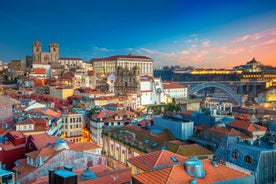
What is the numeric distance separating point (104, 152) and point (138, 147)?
323 inches

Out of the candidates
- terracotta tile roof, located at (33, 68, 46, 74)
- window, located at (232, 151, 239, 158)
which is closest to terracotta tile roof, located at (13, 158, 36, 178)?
window, located at (232, 151, 239, 158)

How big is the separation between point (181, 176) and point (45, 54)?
10783 cm

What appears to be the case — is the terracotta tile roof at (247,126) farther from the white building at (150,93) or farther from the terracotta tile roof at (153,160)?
the white building at (150,93)

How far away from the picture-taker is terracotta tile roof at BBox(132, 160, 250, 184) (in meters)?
11.2

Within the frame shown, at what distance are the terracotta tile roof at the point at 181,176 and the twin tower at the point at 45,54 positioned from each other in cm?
10512

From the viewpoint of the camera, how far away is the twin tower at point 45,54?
110m

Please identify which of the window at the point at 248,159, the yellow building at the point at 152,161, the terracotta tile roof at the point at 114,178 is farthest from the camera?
the window at the point at 248,159

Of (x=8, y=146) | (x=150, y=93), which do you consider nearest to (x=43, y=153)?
(x=8, y=146)

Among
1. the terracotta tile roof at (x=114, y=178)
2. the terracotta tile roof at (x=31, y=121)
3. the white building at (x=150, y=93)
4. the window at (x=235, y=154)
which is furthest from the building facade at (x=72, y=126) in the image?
the white building at (x=150, y=93)

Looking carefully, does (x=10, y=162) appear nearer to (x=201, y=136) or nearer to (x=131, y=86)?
(x=201, y=136)

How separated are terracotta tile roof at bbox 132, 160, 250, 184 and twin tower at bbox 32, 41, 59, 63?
345 ft

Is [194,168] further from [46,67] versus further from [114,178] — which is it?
[46,67]

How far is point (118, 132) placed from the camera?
92.9 feet

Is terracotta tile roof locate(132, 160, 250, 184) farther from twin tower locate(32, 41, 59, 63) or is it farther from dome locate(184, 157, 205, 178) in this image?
twin tower locate(32, 41, 59, 63)
